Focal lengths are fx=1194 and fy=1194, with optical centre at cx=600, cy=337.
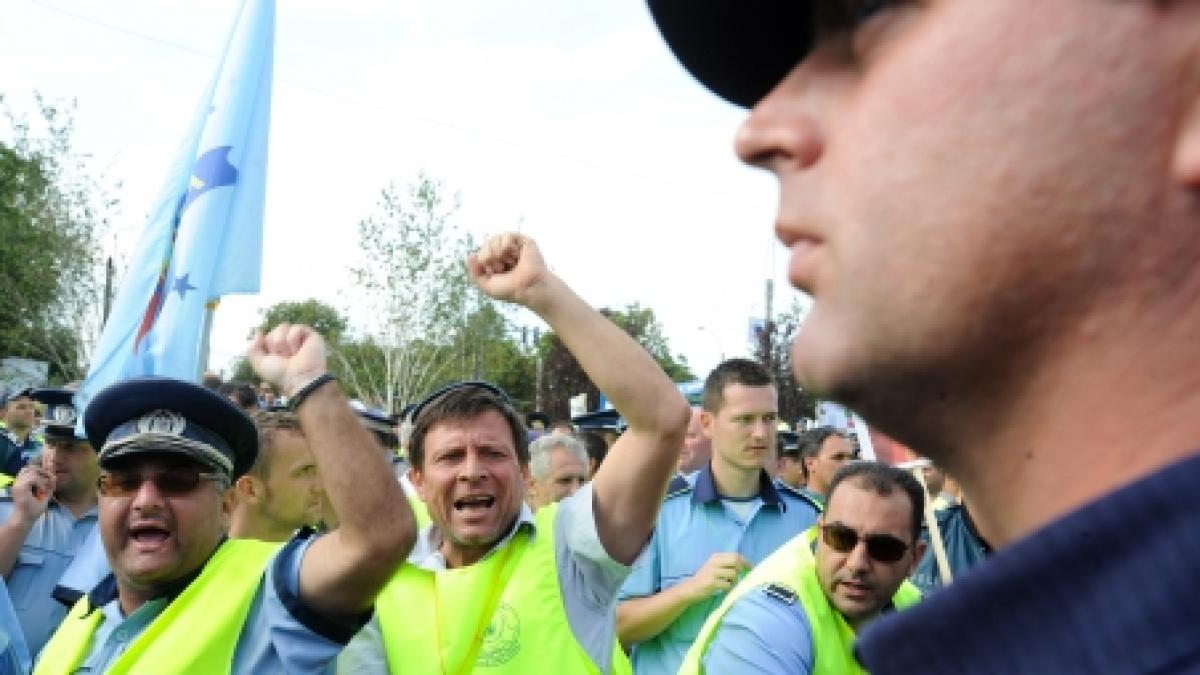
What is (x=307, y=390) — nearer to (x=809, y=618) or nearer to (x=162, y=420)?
(x=162, y=420)

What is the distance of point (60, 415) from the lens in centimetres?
707

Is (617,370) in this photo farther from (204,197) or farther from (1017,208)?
(204,197)

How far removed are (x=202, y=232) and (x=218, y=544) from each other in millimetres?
3199

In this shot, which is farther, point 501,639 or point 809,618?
point 809,618

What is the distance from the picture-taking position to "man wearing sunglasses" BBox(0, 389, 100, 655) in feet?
18.1

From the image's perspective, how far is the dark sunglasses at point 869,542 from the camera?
11.5 ft

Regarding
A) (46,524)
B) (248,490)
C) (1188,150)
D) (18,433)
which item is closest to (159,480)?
(248,490)

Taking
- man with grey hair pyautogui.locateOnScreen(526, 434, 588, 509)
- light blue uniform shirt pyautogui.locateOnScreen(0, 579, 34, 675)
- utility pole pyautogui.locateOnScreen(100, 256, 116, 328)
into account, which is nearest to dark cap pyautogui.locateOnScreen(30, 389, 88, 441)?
man with grey hair pyautogui.locateOnScreen(526, 434, 588, 509)

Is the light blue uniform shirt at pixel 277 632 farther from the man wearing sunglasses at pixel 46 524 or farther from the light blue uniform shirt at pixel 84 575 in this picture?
the man wearing sunglasses at pixel 46 524

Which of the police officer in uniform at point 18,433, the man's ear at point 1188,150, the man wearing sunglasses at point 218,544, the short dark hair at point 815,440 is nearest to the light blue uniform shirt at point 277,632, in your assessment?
the man wearing sunglasses at point 218,544

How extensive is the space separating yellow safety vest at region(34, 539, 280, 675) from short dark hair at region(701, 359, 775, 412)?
271cm

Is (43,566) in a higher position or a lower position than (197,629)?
higher

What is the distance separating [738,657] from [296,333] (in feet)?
4.87

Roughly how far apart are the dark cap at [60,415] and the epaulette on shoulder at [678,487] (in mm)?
2924
